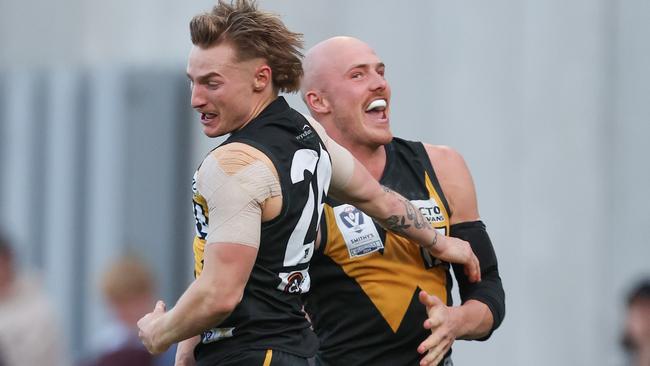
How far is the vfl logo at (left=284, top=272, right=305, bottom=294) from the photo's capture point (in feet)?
11.6

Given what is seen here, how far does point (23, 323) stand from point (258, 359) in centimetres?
444

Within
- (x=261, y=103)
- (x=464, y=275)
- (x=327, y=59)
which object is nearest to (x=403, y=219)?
(x=464, y=275)

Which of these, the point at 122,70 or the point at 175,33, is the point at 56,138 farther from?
the point at 175,33

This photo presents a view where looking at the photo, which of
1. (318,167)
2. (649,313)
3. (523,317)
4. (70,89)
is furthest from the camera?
(70,89)

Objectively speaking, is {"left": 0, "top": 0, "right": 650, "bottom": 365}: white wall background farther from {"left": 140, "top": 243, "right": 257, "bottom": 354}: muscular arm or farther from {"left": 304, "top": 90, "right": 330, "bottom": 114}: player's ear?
{"left": 140, "top": 243, "right": 257, "bottom": 354}: muscular arm

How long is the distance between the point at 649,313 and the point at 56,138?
6.39 m

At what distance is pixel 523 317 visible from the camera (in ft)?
28.8

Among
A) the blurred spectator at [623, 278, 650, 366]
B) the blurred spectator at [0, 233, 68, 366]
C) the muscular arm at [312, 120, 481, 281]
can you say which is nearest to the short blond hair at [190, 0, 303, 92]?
the muscular arm at [312, 120, 481, 281]

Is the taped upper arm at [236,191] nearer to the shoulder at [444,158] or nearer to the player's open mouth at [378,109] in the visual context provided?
the player's open mouth at [378,109]

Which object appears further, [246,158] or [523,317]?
[523,317]

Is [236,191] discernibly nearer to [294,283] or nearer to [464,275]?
[294,283]

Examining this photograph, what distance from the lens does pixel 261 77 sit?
3596 millimetres

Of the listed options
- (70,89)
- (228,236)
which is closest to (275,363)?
(228,236)

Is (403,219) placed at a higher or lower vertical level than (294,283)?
higher
